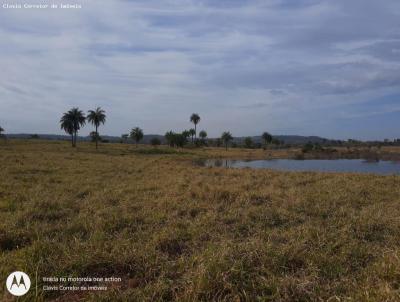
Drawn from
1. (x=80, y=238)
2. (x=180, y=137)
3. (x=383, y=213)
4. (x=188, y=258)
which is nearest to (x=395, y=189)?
(x=383, y=213)

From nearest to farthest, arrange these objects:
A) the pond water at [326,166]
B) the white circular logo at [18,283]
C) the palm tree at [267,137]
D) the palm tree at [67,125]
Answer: the white circular logo at [18,283]
the pond water at [326,166]
the palm tree at [67,125]
the palm tree at [267,137]

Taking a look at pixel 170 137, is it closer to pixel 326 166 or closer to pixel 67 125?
pixel 67 125

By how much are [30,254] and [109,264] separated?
1.27m

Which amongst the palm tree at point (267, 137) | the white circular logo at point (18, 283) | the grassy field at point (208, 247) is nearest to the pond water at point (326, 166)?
the grassy field at point (208, 247)

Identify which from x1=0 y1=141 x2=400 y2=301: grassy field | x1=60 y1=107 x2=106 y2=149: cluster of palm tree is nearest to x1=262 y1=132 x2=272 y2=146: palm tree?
x1=60 y1=107 x2=106 y2=149: cluster of palm tree

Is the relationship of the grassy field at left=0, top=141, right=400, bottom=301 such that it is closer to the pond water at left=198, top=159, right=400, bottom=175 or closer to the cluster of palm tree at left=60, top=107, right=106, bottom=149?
the pond water at left=198, top=159, right=400, bottom=175

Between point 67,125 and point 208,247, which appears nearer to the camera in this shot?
point 208,247

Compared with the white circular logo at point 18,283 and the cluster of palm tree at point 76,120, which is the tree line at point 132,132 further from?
the white circular logo at point 18,283

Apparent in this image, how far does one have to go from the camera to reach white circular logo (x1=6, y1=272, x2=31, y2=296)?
425 centimetres

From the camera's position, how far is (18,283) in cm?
442

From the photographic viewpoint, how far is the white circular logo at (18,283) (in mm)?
4247

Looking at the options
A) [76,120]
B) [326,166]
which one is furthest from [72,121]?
[326,166]

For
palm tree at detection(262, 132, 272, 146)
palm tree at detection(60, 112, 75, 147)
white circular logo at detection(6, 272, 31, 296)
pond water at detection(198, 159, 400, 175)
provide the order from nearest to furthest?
white circular logo at detection(6, 272, 31, 296), pond water at detection(198, 159, 400, 175), palm tree at detection(60, 112, 75, 147), palm tree at detection(262, 132, 272, 146)

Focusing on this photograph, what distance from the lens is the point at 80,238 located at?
20.5ft
